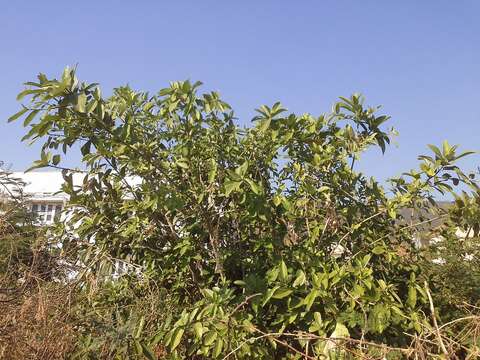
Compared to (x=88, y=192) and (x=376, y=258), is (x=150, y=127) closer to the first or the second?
(x=88, y=192)

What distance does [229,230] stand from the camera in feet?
12.6

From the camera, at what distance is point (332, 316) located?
3207 mm

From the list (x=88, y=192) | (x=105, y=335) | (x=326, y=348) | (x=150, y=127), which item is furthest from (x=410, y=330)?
(x=88, y=192)

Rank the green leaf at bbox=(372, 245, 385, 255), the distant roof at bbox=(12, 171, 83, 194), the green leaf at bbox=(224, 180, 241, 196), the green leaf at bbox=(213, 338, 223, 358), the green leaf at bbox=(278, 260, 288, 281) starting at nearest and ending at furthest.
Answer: the green leaf at bbox=(213, 338, 223, 358) → the green leaf at bbox=(224, 180, 241, 196) → the green leaf at bbox=(278, 260, 288, 281) → the green leaf at bbox=(372, 245, 385, 255) → the distant roof at bbox=(12, 171, 83, 194)

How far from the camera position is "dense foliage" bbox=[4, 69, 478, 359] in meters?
3.07

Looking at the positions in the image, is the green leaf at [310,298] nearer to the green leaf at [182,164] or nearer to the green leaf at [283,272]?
the green leaf at [283,272]

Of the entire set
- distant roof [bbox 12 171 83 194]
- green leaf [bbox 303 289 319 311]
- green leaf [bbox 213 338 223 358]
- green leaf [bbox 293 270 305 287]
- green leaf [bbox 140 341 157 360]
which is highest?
distant roof [bbox 12 171 83 194]

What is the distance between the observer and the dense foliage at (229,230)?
3066 millimetres

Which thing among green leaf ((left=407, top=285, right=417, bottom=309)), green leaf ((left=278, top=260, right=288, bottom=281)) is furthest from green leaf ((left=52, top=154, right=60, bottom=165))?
green leaf ((left=407, top=285, right=417, bottom=309))

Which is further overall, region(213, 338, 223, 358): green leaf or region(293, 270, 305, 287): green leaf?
region(293, 270, 305, 287): green leaf

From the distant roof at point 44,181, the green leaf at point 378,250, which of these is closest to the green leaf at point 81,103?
the green leaf at point 378,250

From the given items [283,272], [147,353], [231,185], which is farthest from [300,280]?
[147,353]

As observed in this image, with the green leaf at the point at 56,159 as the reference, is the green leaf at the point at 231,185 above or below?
below

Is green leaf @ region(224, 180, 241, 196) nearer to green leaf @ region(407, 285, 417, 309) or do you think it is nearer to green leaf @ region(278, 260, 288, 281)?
green leaf @ region(278, 260, 288, 281)
